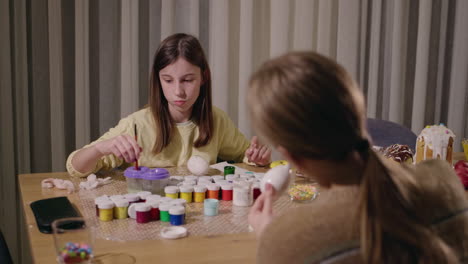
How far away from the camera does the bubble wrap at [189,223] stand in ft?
3.45

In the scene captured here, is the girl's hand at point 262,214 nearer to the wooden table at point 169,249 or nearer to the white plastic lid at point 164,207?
the wooden table at point 169,249

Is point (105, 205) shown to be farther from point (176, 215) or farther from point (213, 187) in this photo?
point (213, 187)

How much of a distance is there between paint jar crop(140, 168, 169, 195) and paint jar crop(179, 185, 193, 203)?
0.20 ft

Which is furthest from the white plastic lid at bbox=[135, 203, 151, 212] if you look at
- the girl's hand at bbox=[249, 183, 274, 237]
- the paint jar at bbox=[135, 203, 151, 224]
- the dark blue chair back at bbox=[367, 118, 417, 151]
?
the dark blue chair back at bbox=[367, 118, 417, 151]

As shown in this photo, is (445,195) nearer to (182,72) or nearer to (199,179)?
(199,179)

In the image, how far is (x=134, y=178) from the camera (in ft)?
4.28

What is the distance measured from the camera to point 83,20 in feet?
7.52

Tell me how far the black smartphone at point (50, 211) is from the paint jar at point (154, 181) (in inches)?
8.0

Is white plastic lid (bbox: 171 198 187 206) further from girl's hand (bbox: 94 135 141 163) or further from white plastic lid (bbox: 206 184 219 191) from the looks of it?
girl's hand (bbox: 94 135 141 163)

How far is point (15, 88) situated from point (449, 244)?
6.82ft

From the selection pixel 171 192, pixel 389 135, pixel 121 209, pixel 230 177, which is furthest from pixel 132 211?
pixel 389 135

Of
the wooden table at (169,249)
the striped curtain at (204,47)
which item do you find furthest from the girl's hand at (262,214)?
the striped curtain at (204,47)

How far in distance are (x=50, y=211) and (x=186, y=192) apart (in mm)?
345

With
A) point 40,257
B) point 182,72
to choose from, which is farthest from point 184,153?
point 40,257
